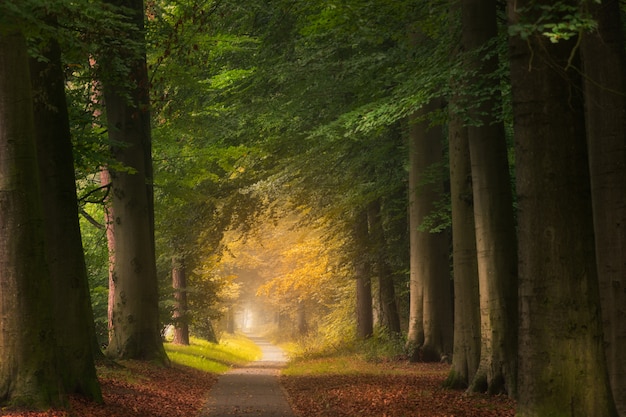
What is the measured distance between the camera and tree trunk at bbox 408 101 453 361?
21.8m

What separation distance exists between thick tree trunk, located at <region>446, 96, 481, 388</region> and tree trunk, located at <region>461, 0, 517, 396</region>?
4.66 feet

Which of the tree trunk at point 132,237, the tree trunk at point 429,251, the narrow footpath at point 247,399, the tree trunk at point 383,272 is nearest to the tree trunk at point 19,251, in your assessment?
the narrow footpath at point 247,399

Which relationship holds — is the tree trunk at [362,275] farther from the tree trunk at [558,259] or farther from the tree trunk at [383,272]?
the tree trunk at [558,259]

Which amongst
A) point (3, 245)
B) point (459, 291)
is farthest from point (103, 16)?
point (459, 291)

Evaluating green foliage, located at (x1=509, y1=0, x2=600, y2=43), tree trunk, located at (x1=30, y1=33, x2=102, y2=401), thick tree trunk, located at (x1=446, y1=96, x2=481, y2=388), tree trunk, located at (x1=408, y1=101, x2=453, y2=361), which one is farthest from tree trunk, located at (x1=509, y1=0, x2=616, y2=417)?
tree trunk, located at (x1=408, y1=101, x2=453, y2=361)

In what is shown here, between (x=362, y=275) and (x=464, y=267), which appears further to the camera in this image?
(x=362, y=275)

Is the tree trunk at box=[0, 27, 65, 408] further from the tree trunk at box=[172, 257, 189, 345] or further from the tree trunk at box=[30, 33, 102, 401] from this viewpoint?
the tree trunk at box=[172, 257, 189, 345]

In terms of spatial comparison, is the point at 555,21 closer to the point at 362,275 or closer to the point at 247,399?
the point at 247,399

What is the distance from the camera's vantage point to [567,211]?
26.8 ft

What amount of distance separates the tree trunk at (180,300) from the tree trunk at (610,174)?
62.0 feet

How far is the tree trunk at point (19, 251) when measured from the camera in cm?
959

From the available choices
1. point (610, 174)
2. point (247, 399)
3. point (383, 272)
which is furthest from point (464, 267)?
point (383, 272)

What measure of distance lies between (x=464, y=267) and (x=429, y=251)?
715 cm

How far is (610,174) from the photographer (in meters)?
10.3
